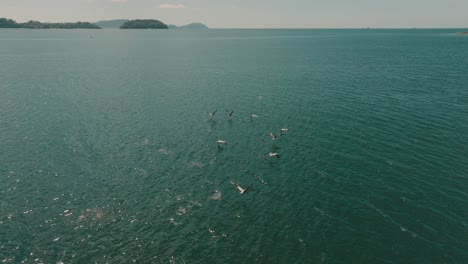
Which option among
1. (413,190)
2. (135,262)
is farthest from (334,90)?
(135,262)

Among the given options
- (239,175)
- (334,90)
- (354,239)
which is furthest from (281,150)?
(334,90)

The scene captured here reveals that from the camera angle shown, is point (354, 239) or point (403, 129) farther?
point (403, 129)

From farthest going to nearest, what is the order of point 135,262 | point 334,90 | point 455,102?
point 334,90, point 455,102, point 135,262

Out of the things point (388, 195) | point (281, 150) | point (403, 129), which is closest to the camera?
point (388, 195)

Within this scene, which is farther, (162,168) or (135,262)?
(162,168)

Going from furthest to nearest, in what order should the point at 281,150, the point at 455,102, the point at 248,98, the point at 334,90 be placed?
1. the point at 334,90
2. the point at 248,98
3. the point at 455,102
4. the point at 281,150

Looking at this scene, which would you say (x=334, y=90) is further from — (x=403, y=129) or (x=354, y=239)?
(x=354, y=239)

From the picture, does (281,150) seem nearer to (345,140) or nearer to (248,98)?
(345,140)
